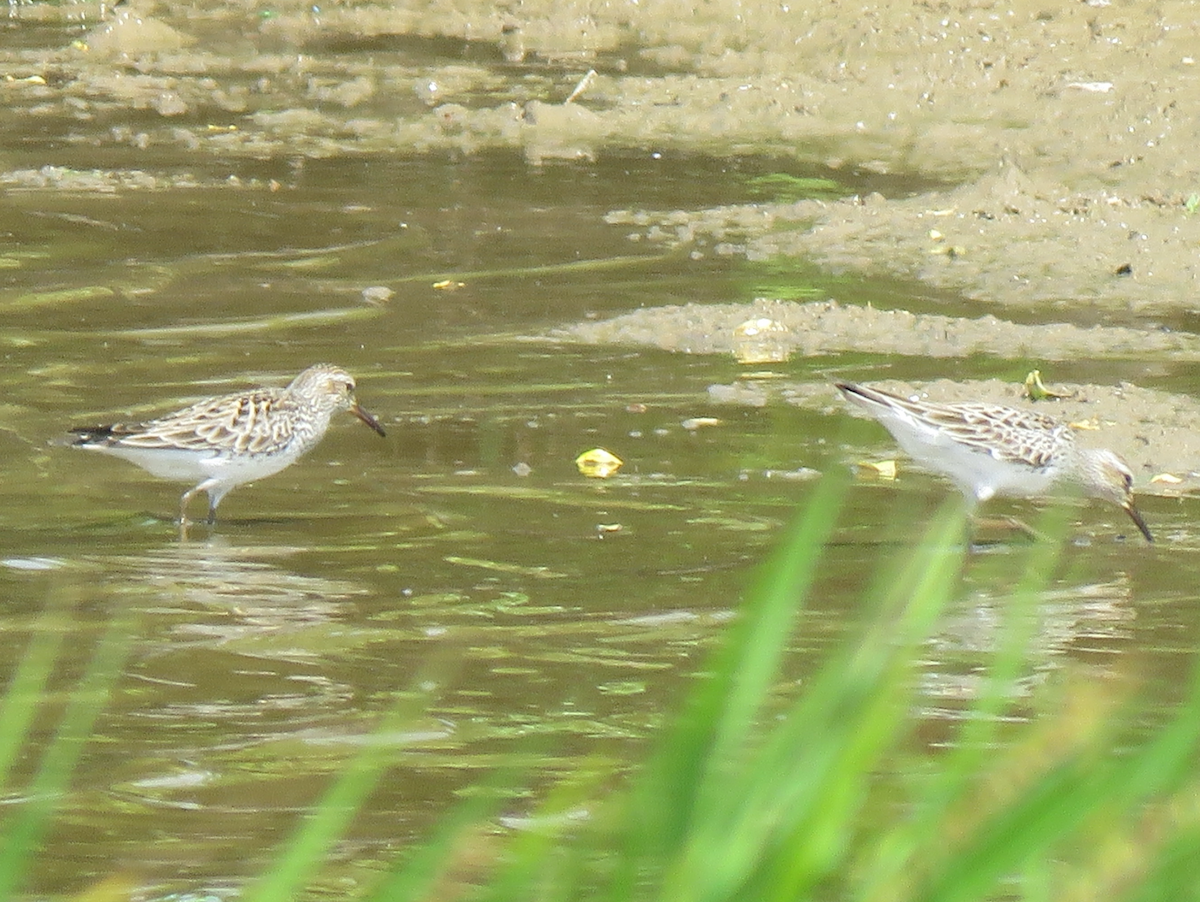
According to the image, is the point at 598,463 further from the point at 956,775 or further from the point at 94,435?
the point at 956,775

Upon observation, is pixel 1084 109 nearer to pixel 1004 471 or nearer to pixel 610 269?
pixel 610 269

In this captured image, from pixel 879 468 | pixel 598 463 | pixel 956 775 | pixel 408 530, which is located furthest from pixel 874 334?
pixel 956 775

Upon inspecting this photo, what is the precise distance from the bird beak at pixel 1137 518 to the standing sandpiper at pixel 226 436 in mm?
3053

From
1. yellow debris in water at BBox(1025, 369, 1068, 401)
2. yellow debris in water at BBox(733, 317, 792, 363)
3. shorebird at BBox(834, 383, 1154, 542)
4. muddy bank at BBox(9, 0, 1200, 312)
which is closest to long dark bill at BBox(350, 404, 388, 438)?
shorebird at BBox(834, 383, 1154, 542)

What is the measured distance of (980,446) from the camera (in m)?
8.35

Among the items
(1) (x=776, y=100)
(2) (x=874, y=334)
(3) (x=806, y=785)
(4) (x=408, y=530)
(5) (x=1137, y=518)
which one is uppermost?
(3) (x=806, y=785)

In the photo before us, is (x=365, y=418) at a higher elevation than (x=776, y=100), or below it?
below

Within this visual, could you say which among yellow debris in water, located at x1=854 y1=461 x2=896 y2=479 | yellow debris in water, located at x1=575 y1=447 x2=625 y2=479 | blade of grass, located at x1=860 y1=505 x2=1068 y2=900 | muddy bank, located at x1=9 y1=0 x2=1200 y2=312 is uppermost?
blade of grass, located at x1=860 y1=505 x2=1068 y2=900

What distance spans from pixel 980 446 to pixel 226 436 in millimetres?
2964

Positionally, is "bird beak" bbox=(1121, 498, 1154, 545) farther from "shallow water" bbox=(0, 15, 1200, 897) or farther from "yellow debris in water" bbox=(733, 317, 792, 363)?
"yellow debris in water" bbox=(733, 317, 792, 363)

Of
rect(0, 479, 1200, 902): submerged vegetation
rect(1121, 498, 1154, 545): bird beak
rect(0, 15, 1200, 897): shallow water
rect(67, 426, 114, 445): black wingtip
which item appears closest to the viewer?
rect(0, 479, 1200, 902): submerged vegetation

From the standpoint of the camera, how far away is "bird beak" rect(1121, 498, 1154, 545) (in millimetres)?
8000

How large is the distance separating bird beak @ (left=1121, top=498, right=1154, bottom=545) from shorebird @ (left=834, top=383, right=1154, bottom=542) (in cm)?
10

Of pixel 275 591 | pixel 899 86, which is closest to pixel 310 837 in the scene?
pixel 275 591
